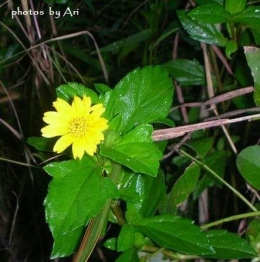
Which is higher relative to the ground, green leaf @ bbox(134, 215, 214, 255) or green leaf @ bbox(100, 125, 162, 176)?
green leaf @ bbox(100, 125, 162, 176)

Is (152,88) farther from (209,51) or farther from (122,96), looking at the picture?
(209,51)

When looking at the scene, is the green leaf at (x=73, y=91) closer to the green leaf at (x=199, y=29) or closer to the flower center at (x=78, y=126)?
the flower center at (x=78, y=126)

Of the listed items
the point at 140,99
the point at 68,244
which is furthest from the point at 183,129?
the point at 68,244

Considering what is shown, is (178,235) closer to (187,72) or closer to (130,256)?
(130,256)

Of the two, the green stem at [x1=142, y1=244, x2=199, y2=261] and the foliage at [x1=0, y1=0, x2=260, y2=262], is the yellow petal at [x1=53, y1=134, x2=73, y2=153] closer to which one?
the foliage at [x1=0, y1=0, x2=260, y2=262]

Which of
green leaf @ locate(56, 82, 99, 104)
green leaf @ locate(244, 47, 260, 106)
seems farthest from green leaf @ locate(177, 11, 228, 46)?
green leaf @ locate(56, 82, 99, 104)

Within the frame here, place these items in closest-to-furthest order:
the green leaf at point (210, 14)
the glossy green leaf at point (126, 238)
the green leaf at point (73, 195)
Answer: the green leaf at point (73, 195) < the glossy green leaf at point (126, 238) < the green leaf at point (210, 14)

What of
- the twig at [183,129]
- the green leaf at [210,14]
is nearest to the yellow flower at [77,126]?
the twig at [183,129]
